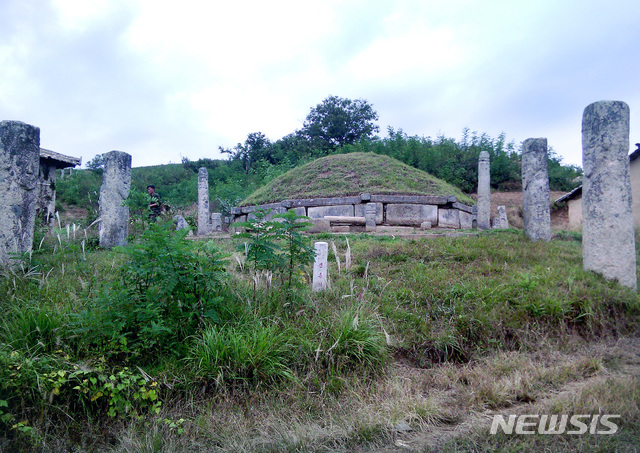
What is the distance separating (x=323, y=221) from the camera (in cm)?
1148

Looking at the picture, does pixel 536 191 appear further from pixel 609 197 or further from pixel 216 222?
pixel 216 222

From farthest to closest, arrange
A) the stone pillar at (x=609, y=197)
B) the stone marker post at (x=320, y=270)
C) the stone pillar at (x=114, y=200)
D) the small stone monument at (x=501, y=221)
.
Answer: the small stone monument at (x=501, y=221), the stone pillar at (x=114, y=200), the stone pillar at (x=609, y=197), the stone marker post at (x=320, y=270)

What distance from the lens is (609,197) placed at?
631 cm

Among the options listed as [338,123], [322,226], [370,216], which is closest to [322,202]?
[370,216]

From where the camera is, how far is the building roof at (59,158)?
1428 centimetres

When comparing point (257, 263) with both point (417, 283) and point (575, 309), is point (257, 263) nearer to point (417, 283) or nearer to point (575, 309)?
point (417, 283)

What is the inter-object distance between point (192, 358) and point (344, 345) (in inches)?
53.8

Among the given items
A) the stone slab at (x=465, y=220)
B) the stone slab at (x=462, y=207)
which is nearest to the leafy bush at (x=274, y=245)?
the stone slab at (x=462, y=207)

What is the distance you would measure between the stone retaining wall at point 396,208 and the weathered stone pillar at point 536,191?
5.33 meters

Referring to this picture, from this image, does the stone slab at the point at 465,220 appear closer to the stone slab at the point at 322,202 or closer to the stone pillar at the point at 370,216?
the stone pillar at the point at 370,216

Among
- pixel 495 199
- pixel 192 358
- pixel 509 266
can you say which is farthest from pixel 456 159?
pixel 192 358

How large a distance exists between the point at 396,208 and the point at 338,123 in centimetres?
2065

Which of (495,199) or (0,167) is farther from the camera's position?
(495,199)

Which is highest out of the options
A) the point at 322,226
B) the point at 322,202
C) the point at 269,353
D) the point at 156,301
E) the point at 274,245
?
the point at 322,202
